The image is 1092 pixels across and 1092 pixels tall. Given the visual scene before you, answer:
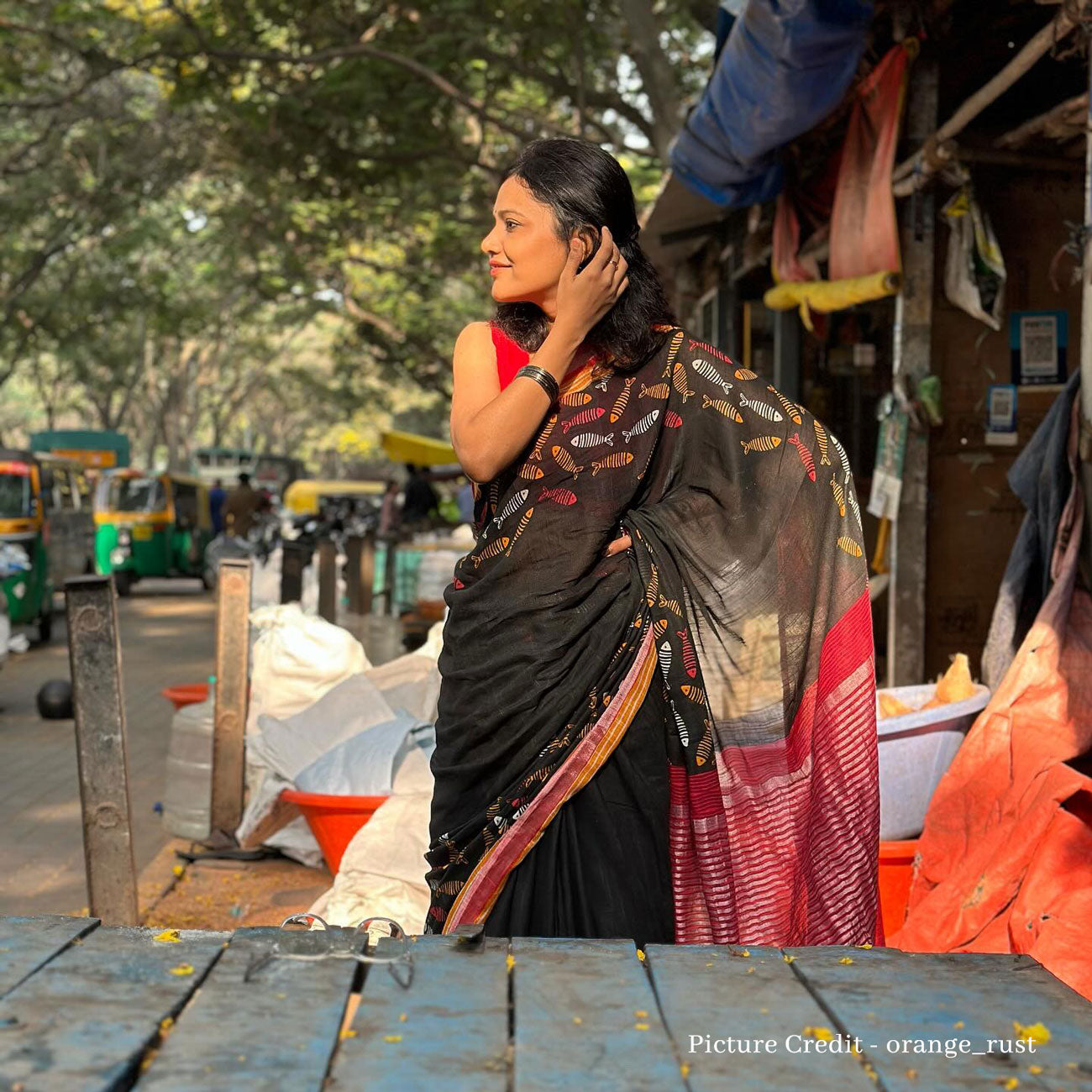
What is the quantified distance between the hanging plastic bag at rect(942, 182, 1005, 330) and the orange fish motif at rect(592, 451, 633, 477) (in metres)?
3.09

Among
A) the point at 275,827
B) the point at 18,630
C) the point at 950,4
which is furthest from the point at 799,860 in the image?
the point at 18,630

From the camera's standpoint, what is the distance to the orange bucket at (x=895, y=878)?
408 centimetres

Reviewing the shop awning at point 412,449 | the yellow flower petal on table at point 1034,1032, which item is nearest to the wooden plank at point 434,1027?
the yellow flower petal on table at point 1034,1032

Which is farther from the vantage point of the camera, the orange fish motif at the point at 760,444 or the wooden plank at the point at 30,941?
the orange fish motif at the point at 760,444

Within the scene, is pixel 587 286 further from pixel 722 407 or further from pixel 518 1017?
pixel 518 1017

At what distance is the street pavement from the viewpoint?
5.84 metres

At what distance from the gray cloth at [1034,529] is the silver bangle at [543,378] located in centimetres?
188

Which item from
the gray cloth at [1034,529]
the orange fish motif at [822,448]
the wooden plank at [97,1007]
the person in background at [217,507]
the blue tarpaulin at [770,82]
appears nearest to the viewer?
the wooden plank at [97,1007]

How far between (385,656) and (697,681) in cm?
940

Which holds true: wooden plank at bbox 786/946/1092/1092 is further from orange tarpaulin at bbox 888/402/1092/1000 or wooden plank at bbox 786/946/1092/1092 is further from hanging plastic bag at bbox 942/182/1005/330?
hanging plastic bag at bbox 942/182/1005/330

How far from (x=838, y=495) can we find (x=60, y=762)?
656cm

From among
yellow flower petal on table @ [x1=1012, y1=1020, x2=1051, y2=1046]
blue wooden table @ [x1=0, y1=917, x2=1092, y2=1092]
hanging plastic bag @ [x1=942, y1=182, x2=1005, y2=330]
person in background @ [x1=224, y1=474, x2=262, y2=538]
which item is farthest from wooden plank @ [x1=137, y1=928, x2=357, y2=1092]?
person in background @ [x1=224, y1=474, x2=262, y2=538]

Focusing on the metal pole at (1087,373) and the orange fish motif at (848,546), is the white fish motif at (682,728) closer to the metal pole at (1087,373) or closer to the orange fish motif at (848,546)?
the orange fish motif at (848,546)

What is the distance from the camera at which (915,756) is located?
417 cm
